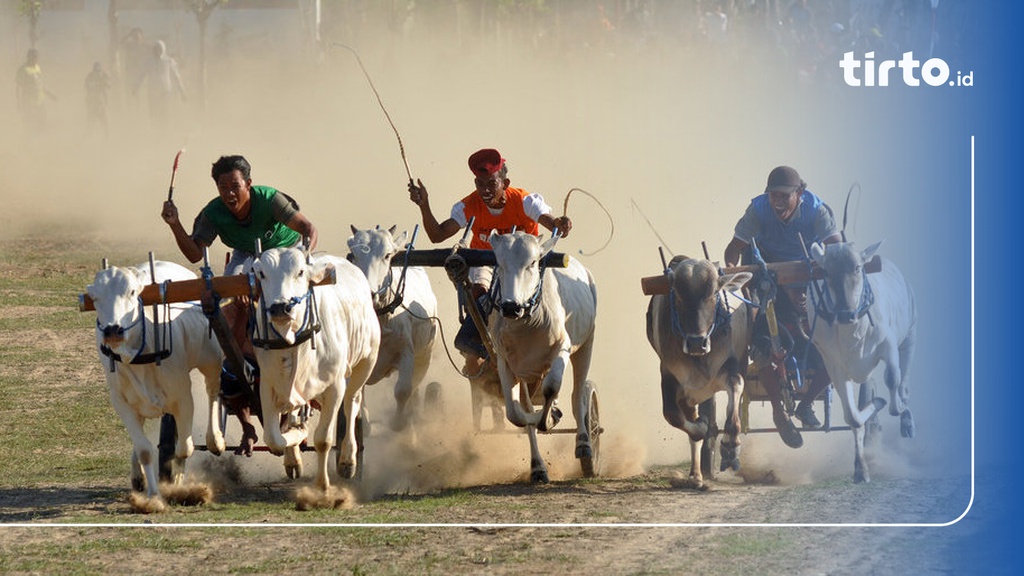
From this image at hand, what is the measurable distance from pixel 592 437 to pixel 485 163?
2.60 meters

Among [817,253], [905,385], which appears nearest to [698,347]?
[817,253]

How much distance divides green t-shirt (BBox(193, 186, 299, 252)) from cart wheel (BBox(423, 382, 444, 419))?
314 centimetres

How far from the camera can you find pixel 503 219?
14875 millimetres

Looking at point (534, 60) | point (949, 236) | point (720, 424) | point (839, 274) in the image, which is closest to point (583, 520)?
point (839, 274)

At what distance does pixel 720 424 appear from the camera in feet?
57.8

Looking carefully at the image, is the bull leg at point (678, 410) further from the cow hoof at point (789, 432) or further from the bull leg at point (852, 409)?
the bull leg at point (852, 409)

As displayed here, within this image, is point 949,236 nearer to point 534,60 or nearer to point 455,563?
point 455,563

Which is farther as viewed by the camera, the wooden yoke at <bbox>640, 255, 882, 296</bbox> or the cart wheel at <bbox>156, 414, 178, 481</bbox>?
the wooden yoke at <bbox>640, 255, 882, 296</bbox>

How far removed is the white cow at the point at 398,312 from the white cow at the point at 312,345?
1.11m

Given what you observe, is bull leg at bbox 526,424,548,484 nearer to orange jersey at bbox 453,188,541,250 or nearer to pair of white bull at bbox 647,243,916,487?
pair of white bull at bbox 647,243,916,487

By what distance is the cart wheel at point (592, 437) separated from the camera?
48.8 feet

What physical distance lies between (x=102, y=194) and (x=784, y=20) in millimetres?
15973

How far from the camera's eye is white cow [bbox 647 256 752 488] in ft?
45.3

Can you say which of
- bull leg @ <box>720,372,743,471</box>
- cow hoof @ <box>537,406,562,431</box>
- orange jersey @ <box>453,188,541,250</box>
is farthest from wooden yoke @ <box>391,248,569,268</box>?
bull leg @ <box>720,372,743,471</box>
